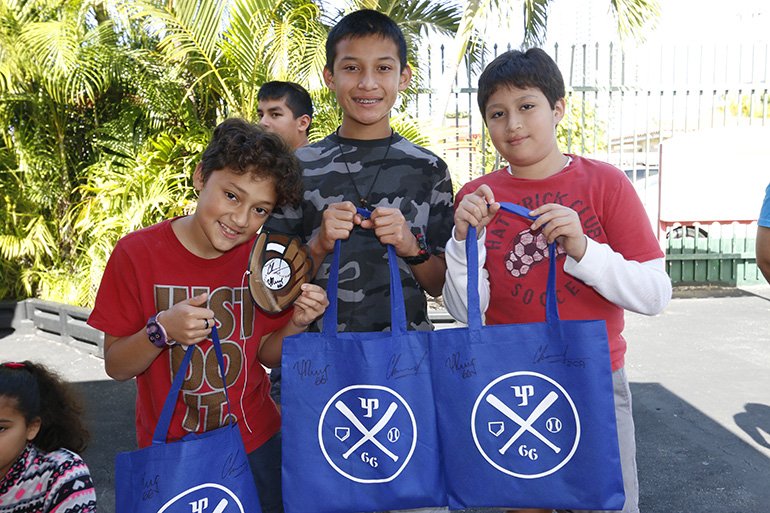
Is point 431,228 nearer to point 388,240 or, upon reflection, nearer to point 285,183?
point 388,240

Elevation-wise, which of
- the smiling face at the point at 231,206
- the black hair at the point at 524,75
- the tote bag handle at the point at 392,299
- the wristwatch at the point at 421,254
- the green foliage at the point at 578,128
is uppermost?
the green foliage at the point at 578,128

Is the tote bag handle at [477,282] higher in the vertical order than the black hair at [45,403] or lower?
higher

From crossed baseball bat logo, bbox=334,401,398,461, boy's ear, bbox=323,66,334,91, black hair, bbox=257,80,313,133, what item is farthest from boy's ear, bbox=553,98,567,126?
black hair, bbox=257,80,313,133

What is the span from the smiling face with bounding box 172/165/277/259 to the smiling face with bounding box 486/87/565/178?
728mm

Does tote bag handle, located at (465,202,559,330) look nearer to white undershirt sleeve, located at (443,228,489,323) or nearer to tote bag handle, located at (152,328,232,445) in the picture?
white undershirt sleeve, located at (443,228,489,323)

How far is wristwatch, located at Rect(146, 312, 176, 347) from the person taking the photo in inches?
63.8

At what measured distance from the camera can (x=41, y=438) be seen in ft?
6.68

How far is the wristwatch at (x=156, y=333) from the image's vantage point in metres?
1.62

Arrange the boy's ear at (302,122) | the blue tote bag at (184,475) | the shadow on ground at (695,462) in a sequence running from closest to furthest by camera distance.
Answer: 1. the blue tote bag at (184,475)
2. the shadow on ground at (695,462)
3. the boy's ear at (302,122)

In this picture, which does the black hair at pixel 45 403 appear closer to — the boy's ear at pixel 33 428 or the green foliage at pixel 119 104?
the boy's ear at pixel 33 428

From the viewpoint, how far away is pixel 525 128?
1851 millimetres

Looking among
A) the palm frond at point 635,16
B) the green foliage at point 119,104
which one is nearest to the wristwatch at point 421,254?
the green foliage at point 119,104

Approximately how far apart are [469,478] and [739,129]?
945 cm

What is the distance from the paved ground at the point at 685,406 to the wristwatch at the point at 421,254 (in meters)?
2.24
